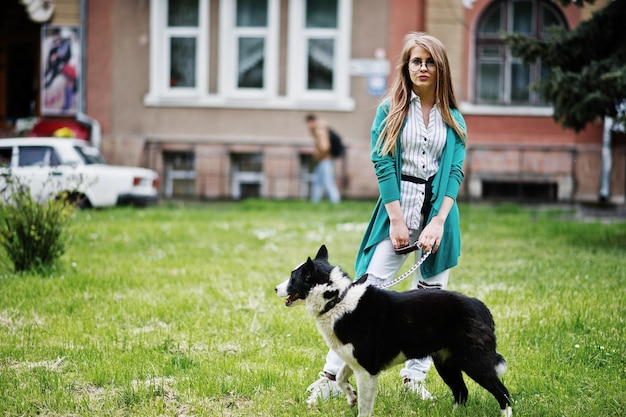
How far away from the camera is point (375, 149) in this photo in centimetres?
483

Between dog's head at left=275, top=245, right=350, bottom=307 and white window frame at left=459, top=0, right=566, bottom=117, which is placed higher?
white window frame at left=459, top=0, right=566, bottom=117

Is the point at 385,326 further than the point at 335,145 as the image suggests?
No

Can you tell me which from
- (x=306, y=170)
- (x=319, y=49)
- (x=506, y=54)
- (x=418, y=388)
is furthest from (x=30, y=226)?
(x=506, y=54)

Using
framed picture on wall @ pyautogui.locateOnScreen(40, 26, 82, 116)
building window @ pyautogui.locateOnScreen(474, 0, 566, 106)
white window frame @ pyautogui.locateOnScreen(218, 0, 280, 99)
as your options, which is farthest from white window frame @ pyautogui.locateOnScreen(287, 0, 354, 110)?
framed picture on wall @ pyautogui.locateOnScreen(40, 26, 82, 116)

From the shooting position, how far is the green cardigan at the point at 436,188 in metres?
4.80

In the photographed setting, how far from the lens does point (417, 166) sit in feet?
16.0

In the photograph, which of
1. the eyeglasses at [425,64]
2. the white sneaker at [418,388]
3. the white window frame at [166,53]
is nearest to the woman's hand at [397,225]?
the eyeglasses at [425,64]

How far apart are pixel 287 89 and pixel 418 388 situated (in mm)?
15492

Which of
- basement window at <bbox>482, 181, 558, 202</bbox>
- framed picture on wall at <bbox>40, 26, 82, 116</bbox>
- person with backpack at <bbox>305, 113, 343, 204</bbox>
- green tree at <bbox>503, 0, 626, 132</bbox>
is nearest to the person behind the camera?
green tree at <bbox>503, 0, 626, 132</bbox>

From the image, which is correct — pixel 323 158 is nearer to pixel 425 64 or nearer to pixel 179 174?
pixel 179 174

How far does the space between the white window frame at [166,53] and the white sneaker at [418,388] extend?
1586cm

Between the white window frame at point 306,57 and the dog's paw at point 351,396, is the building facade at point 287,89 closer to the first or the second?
the white window frame at point 306,57

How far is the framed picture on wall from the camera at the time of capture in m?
20.1

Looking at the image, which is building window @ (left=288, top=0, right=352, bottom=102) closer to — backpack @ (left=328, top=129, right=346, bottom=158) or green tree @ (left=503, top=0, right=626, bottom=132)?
backpack @ (left=328, top=129, right=346, bottom=158)
